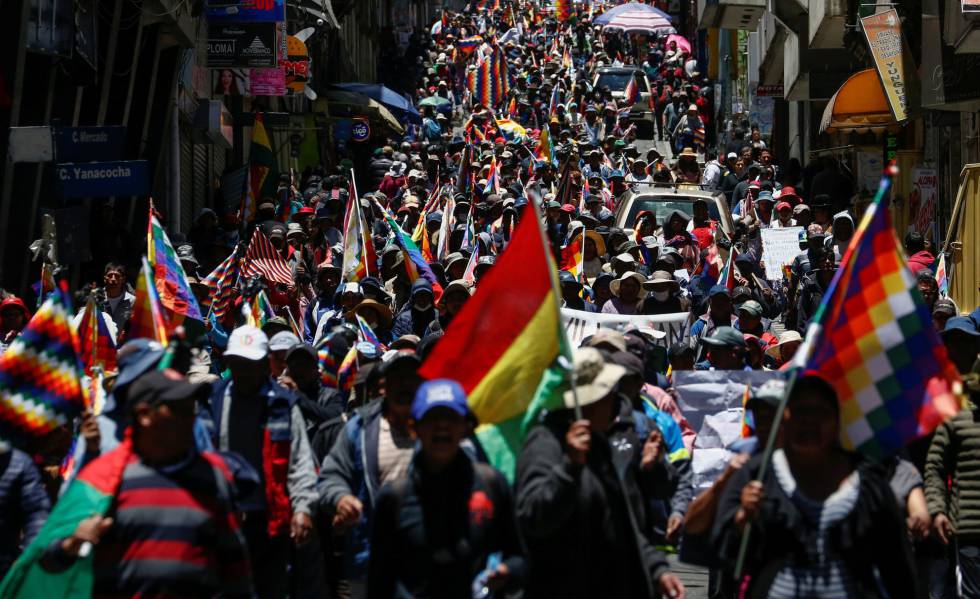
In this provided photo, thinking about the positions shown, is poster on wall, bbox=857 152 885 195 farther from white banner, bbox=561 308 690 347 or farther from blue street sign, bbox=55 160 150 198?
white banner, bbox=561 308 690 347

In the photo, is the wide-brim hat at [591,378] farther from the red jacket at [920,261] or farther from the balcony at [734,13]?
the balcony at [734,13]

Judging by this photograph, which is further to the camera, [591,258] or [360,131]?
[360,131]

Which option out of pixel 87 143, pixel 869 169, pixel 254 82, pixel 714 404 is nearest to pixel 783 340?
pixel 714 404

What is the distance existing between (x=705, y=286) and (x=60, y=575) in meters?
10.6

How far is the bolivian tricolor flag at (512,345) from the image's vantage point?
627 centimetres

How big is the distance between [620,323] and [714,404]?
2.25m

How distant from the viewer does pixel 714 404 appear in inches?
365

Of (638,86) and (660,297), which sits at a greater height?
(638,86)

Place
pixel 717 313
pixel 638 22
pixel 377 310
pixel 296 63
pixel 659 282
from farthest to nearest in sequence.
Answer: pixel 638 22 → pixel 296 63 → pixel 659 282 → pixel 377 310 → pixel 717 313

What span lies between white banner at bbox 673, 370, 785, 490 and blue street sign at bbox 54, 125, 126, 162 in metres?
8.00

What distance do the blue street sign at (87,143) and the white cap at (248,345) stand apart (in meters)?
8.58

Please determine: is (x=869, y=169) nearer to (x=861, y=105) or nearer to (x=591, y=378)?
(x=861, y=105)

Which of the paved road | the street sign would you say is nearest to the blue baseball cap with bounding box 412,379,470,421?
the paved road

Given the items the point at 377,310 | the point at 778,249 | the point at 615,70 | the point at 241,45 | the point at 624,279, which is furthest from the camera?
the point at 615,70
